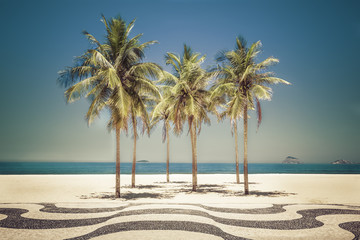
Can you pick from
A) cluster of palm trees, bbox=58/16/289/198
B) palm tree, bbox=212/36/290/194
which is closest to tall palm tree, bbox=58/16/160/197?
cluster of palm trees, bbox=58/16/289/198

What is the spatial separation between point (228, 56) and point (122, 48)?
661cm

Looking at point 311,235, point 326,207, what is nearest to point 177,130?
point 326,207

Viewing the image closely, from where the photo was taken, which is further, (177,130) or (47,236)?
(177,130)

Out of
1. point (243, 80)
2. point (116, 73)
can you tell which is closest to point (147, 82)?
point (116, 73)

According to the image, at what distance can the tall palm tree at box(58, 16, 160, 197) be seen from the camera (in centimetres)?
1413

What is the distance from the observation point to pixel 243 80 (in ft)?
52.6

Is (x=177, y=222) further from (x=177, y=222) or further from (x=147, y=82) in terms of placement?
(x=147, y=82)

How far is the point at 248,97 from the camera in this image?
1609cm

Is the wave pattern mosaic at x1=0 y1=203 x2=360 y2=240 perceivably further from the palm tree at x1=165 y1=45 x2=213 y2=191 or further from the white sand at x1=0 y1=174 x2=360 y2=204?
the palm tree at x1=165 y1=45 x2=213 y2=191

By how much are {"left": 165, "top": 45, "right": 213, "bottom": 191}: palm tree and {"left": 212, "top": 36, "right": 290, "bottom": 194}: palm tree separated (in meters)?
1.42

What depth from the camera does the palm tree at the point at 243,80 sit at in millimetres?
15281

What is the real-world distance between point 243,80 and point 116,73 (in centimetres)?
778

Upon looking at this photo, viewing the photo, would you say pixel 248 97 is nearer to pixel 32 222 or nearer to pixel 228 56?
pixel 228 56

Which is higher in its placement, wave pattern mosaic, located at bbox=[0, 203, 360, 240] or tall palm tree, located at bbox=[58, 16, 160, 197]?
tall palm tree, located at bbox=[58, 16, 160, 197]
